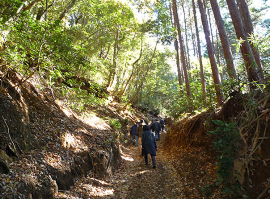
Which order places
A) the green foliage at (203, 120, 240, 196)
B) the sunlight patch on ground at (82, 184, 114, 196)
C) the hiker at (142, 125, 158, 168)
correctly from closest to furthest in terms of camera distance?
the green foliage at (203, 120, 240, 196) < the sunlight patch on ground at (82, 184, 114, 196) < the hiker at (142, 125, 158, 168)

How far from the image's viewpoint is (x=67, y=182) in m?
4.51

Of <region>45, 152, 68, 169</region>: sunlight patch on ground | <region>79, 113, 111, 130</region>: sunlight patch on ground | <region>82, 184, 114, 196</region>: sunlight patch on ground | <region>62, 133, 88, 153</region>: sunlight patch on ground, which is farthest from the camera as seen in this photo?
<region>79, 113, 111, 130</region>: sunlight patch on ground

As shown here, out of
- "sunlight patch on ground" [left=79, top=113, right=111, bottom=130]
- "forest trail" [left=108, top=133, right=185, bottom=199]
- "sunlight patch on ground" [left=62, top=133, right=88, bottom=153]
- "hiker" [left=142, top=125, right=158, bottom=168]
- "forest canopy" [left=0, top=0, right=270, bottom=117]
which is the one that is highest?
"forest canopy" [left=0, top=0, right=270, bottom=117]

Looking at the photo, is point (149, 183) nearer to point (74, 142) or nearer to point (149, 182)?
point (149, 182)

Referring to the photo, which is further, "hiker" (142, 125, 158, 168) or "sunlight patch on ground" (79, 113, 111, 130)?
"sunlight patch on ground" (79, 113, 111, 130)

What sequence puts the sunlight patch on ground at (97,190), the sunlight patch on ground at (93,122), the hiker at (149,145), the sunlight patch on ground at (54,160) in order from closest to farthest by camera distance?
the sunlight patch on ground at (54,160) < the sunlight patch on ground at (97,190) < the hiker at (149,145) < the sunlight patch on ground at (93,122)

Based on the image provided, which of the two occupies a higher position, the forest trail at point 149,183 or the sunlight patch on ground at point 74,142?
the sunlight patch on ground at point 74,142

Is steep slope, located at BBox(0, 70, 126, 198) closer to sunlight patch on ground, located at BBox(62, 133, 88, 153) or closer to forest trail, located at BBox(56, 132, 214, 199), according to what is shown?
sunlight patch on ground, located at BBox(62, 133, 88, 153)

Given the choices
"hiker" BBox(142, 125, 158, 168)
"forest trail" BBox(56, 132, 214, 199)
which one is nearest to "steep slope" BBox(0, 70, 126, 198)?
"forest trail" BBox(56, 132, 214, 199)

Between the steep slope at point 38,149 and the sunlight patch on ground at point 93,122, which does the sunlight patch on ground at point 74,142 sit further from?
the sunlight patch on ground at point 93,122

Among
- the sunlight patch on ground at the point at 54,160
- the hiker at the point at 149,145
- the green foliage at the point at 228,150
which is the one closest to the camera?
the green foliage at the point at 228,150

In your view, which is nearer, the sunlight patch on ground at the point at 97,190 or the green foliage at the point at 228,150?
the green foliage at the point at 228,150

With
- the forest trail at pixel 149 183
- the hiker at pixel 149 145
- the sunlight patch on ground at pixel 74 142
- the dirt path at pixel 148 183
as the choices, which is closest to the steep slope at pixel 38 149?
the sunlight patch on ground at pixel 74 142

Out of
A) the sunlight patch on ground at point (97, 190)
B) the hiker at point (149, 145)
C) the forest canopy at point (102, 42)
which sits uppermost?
the forest canopy at point (102, 42)
